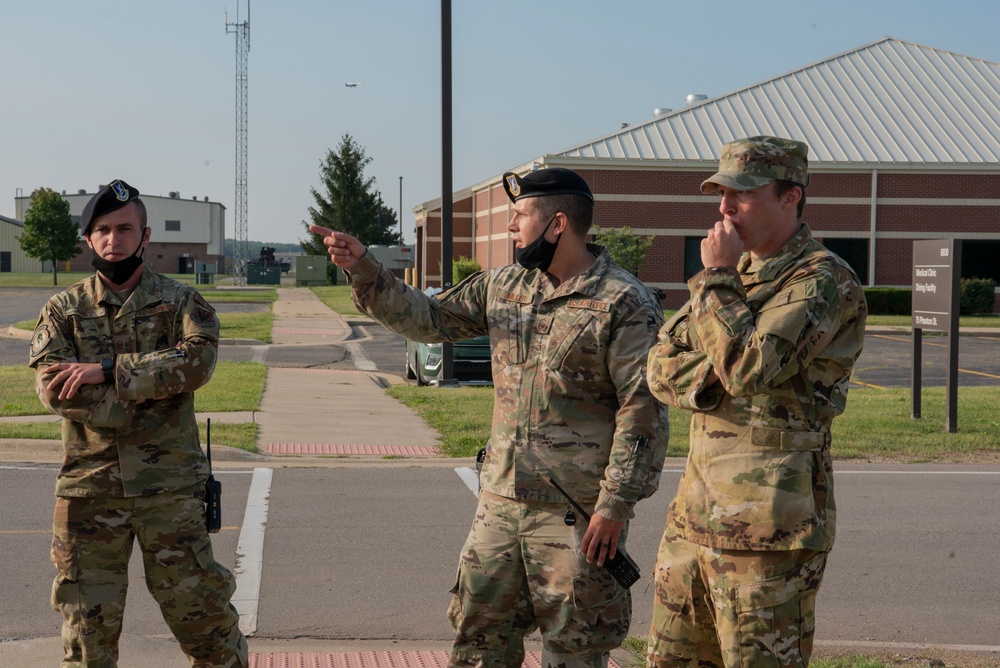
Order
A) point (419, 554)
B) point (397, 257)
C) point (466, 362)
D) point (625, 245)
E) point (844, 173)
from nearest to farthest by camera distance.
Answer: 1. point (419, 554)
2. point (466, 362)
3. point (625, 245)
4. point (844, 173)
5. point (397, 257)

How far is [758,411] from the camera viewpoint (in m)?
3.40

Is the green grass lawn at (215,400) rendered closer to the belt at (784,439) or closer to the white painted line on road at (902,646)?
the white painted line on road at (902,646)

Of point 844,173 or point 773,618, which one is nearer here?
point 773,618

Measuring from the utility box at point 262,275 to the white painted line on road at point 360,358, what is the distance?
4906 centimetres

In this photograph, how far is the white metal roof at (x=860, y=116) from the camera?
3666 cm

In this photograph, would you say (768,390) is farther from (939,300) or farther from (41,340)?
(939,300)

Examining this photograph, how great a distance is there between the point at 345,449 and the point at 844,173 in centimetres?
2857

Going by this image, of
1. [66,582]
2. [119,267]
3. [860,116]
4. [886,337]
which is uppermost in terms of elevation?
[860,116]

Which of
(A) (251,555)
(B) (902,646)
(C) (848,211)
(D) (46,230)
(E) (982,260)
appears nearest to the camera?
(B) (902,646)

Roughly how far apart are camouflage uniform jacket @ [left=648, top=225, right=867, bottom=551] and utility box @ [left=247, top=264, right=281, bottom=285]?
236 ft

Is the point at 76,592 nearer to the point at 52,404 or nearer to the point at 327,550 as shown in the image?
the point at 52,404

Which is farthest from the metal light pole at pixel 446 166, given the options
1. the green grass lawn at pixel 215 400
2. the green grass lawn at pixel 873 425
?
the green grass lawn at pixel 215 400

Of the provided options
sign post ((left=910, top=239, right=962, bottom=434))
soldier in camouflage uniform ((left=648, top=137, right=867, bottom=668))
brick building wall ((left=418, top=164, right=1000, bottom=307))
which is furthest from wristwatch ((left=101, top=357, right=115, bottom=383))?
brick building wall ((left=418, top=164, right=1000, bottom=307))

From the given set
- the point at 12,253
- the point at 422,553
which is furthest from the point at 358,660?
the point at 12,253
